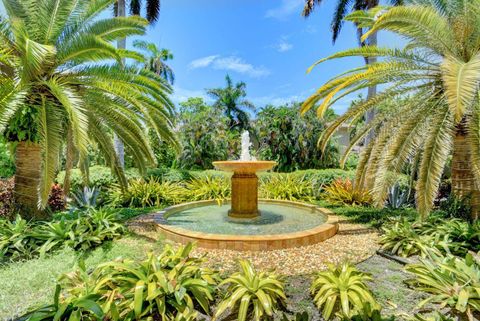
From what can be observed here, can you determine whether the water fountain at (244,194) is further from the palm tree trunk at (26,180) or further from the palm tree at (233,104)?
the palm tree at (233,104)

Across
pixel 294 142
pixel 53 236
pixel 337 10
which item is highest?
pixel 337 10

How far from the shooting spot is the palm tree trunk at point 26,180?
23.7 ft

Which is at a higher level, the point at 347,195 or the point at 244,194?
the point at 244,194

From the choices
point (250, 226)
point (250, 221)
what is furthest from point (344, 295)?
point (250, 221)

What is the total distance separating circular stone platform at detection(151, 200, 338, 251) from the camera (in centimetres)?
563

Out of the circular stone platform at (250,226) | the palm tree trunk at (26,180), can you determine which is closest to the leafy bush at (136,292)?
the circular stone platform at (250,226)

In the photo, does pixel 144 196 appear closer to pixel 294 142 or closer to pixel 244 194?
pixel 244 194

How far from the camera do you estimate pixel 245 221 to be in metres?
7.48

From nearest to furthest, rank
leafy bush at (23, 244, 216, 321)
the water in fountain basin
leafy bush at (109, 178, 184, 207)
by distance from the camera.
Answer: leafy bush at (23, 244, 216, 321)
the water in fountain basin
leafy bush at (109, 178, 184, 207)

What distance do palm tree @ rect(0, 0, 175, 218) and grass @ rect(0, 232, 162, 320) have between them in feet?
3.66

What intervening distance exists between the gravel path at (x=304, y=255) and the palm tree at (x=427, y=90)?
100cm

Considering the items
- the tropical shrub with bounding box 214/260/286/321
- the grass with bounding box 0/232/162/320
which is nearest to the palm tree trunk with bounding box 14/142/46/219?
the grass with bounding box 0/232/162/320

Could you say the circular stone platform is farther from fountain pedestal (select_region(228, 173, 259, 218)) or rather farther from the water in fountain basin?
fountain pedestal (select_region(228, 173, 259, 218))

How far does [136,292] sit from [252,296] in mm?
1395
